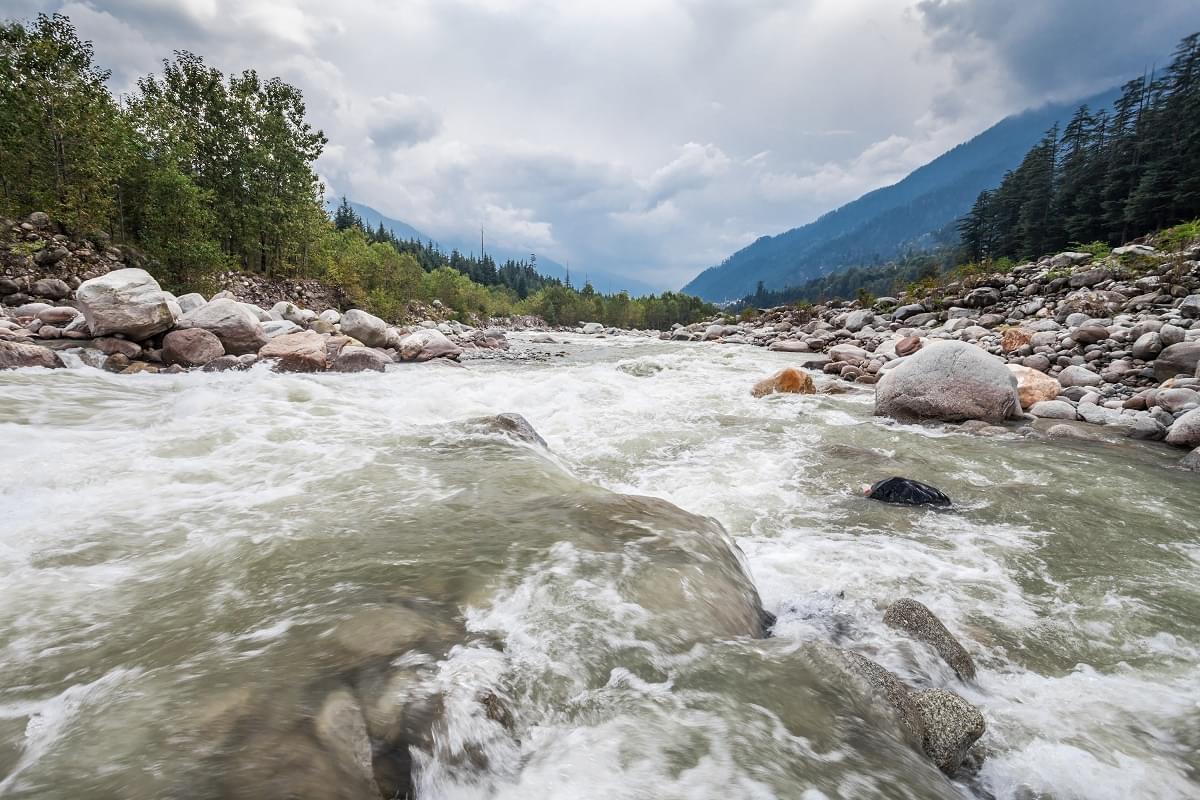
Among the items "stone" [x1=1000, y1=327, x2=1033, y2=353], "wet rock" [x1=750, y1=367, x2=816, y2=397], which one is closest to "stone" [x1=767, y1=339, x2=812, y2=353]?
"stone" [x1=1000, y1=327, x2=1033, y2=353]

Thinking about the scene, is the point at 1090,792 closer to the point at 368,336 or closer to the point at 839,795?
the point at 839,795

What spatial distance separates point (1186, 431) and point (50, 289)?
2613 centimetres

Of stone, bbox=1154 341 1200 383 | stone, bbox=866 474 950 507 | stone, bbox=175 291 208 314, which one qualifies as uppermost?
stone, bbox=175 291 208 314

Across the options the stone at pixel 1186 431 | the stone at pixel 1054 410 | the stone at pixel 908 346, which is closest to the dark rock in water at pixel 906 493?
the stone at pixel 1186 431

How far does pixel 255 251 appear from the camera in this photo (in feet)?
93.0

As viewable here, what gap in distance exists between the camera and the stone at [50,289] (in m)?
15.0

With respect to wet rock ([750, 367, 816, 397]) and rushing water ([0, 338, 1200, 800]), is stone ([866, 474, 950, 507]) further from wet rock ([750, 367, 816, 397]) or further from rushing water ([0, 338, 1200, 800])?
wet rock ([750, 367, 816, 397])

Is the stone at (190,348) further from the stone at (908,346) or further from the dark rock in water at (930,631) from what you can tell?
the stone at (908,346)

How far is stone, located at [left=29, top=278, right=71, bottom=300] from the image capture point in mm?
14953

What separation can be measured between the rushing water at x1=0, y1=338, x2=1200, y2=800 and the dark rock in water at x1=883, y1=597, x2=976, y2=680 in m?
0.09

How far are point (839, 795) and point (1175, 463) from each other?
798 cm

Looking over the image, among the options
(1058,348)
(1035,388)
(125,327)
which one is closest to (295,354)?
(125,327)

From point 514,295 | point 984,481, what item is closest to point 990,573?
point 984,481

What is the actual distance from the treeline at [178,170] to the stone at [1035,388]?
2644cm
